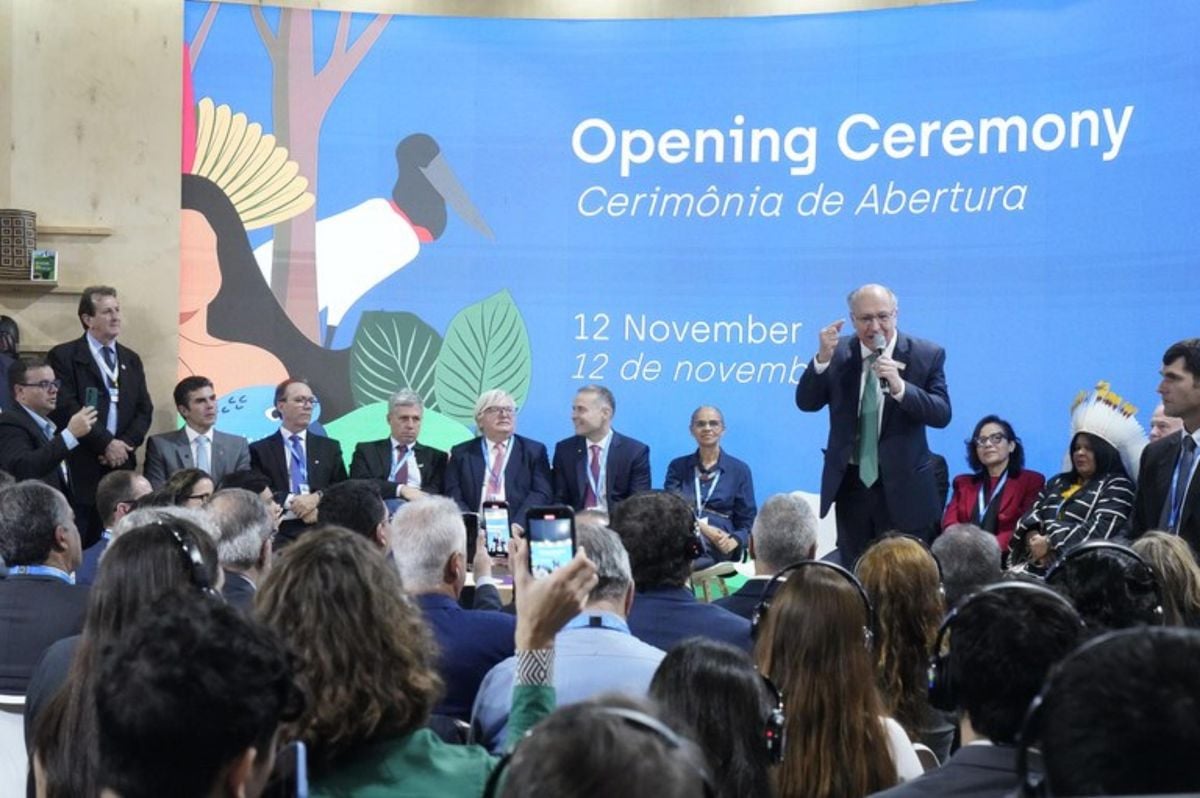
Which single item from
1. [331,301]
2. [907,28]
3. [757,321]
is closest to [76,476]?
[331,301]

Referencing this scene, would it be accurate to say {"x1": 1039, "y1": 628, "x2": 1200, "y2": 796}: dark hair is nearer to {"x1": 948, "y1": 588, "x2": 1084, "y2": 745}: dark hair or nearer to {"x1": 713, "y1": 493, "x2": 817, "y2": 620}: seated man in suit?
{"x1": 948, "y1": 588, "x2": 1084, "y2": 745}: dark hair

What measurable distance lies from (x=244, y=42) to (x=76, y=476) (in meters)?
2.83

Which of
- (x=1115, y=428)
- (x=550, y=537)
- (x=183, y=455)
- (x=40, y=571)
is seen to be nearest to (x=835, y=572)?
(x=550, y=537)

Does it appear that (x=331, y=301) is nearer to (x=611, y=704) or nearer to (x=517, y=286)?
(x=517, y=286)

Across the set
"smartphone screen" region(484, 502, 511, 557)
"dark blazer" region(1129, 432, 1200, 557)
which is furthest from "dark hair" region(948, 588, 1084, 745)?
"dark blazer" region(1129, 432, 1200, 557)

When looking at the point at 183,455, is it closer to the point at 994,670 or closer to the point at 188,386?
the point at 188,386

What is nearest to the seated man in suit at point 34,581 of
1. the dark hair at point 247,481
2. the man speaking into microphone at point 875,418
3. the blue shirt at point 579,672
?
the blue shirt at point 579,672

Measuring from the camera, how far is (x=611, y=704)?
116cm

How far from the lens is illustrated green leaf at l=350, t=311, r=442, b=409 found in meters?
8.72

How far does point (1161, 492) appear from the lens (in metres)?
5.04

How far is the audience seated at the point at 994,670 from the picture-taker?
181cm

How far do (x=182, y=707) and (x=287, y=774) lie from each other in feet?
0.39

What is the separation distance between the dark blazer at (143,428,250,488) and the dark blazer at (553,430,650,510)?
1.58 m

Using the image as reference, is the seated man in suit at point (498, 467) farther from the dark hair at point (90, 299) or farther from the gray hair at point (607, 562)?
the gray hair at point (607, 562)
